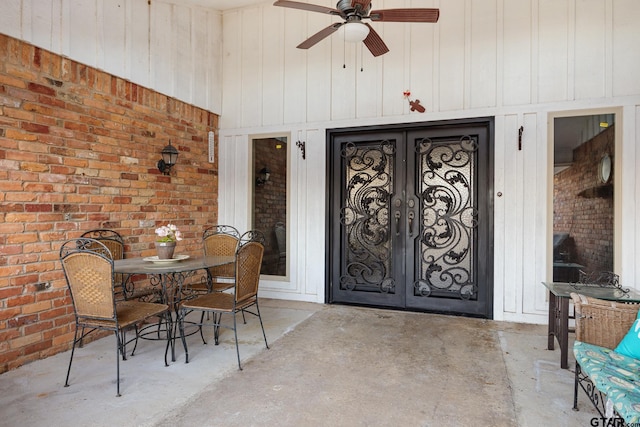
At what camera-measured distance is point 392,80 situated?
15.5ft

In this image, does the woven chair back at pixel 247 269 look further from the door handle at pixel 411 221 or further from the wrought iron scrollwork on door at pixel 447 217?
the wrought iron scrollwork on door at pixel 447 217

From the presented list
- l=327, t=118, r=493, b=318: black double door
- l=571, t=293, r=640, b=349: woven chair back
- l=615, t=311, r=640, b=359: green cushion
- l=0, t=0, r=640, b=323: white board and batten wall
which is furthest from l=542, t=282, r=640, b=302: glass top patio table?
l=327, t=118, r=493, b=318: black double door

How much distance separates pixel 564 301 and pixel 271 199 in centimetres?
369

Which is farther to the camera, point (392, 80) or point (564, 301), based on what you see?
point (392, 80)

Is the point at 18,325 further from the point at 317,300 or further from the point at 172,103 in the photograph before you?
the point at 317,300

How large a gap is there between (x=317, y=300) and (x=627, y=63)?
441cm

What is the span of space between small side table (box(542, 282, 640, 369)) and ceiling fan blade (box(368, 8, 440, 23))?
2.43 metres

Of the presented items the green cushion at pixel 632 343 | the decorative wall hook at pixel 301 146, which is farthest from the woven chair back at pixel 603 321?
the decorative wall hook at pixel 301 146

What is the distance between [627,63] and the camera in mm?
3871

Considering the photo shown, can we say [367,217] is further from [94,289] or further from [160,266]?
[94,289]

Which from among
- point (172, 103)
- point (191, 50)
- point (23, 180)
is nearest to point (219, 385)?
point (23, 180)

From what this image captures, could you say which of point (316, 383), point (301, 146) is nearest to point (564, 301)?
point (316, 383)

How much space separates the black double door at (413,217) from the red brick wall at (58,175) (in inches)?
91.3

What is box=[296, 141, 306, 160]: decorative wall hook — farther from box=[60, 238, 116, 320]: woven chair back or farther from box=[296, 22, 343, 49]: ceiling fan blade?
box=[60, 238, 116, 320]: woven chair back
